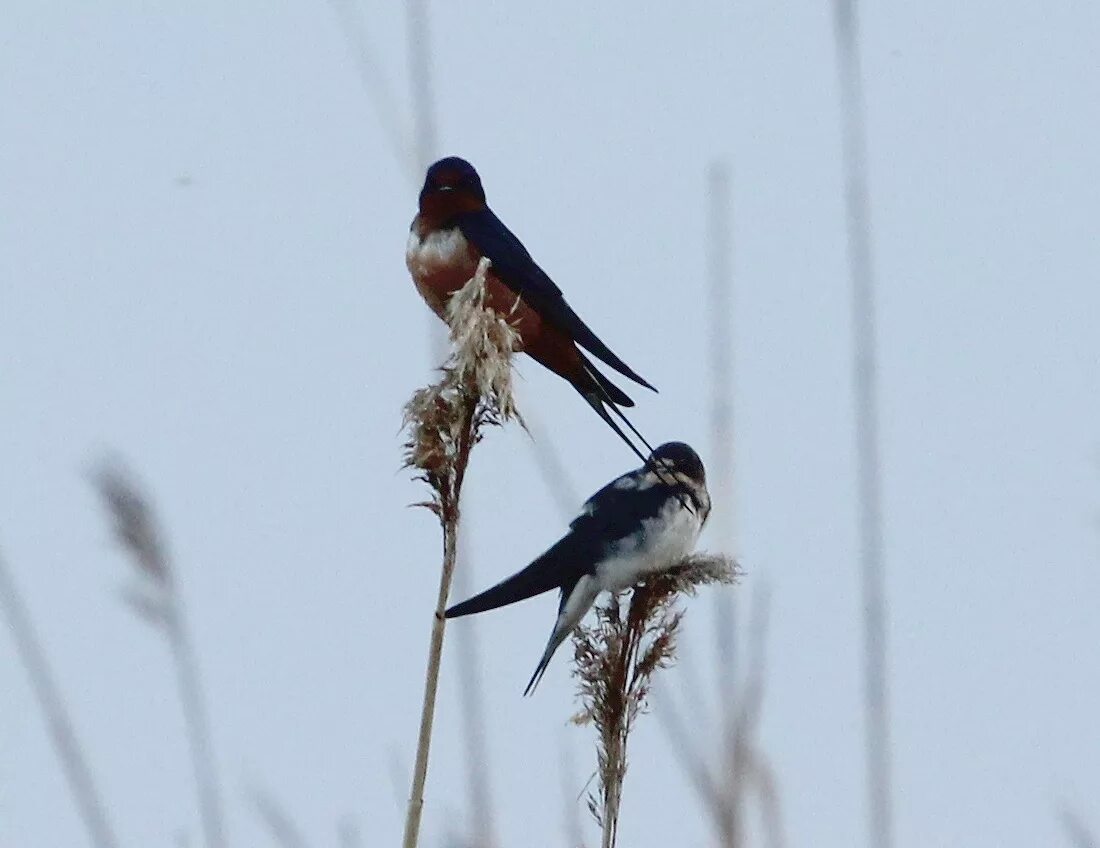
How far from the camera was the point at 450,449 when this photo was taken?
177 cm

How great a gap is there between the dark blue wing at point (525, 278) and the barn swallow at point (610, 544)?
314mm

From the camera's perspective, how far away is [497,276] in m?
3.05

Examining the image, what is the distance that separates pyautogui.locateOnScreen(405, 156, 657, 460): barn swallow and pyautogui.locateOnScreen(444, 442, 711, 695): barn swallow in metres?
0.31

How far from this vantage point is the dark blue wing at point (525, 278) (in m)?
2.80

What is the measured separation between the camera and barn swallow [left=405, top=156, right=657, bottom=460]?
9.07ft

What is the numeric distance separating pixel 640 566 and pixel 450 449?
1.33 m

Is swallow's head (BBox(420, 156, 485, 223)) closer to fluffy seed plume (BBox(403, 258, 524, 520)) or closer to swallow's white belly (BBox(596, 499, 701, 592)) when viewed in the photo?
swallow's white belly (BBox(596, 499, 701, 592))

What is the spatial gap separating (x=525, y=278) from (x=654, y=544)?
617 millimetres

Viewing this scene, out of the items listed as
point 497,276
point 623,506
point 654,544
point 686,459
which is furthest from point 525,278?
point 686,459

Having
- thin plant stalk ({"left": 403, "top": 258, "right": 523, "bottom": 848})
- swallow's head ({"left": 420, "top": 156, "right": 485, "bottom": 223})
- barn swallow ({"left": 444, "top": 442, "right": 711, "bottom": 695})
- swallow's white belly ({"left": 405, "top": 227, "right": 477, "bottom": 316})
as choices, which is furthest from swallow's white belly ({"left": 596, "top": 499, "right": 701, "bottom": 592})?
thin plant stalk ({"left": 403, "top": 258, "right": 523, "bottom": 848})

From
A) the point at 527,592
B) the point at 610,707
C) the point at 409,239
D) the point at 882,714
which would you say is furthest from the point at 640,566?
the point at 882,714

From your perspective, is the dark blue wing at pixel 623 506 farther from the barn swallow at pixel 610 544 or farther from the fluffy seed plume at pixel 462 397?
the fluffy seed plume at pixel 462 397

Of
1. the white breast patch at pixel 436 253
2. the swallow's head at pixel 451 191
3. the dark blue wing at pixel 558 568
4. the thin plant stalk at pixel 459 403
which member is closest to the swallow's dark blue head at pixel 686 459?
the dark blue wing at pixel 558 568

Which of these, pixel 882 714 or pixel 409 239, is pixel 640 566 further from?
pixel 882 714
